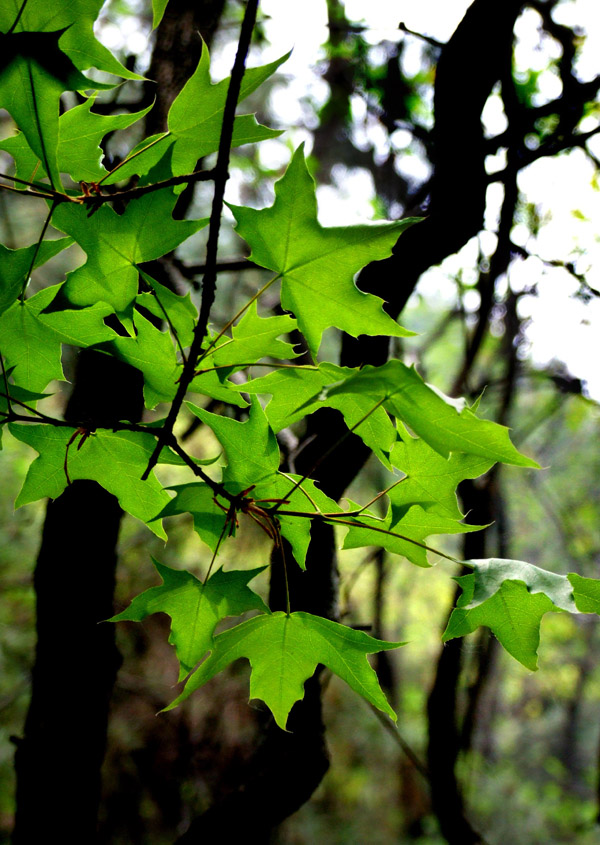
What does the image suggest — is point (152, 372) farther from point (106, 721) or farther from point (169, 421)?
point (106, 721)

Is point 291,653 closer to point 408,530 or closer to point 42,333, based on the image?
point 408,530

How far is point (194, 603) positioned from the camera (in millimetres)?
602

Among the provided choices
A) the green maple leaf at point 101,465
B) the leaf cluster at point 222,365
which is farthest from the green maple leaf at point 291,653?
the green maple leaf at point 101,465

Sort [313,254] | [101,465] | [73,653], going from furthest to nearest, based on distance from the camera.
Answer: [73,653]
[101,465]
[313,254]

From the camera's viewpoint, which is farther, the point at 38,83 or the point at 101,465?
the point at 101,465

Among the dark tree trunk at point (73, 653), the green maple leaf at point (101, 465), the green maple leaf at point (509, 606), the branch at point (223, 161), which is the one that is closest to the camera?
the branch at point (223, 161)

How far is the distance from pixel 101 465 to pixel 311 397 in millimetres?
266

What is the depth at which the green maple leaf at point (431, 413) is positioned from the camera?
1.46 feet

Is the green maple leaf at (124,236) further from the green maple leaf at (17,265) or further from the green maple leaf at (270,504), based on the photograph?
the green maple leaf at (270,504)

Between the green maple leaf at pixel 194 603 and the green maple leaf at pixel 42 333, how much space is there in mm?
242

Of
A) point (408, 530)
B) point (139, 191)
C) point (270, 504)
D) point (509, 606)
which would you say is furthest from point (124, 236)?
point (509, 606)

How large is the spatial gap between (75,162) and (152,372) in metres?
0.22

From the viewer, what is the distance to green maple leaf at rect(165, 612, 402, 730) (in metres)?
0.60

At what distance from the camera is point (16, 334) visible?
2.05ft
